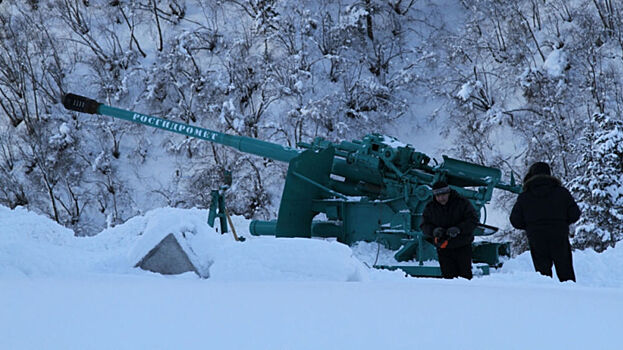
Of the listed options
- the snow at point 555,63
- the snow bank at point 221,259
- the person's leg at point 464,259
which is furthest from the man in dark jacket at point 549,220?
the snow at point 555,63

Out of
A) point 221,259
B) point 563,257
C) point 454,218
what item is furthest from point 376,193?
point 221,259

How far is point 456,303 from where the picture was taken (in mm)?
2910

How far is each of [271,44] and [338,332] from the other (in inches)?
703

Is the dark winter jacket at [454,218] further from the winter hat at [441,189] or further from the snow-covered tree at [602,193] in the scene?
the snow-covered tree at [602,193]

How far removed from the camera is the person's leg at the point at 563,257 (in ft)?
19.3

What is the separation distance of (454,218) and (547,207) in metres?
0.84

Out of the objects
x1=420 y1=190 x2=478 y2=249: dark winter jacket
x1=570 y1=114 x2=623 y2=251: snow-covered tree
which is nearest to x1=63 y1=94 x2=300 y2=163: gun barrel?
x1=420 y1=190 x2=478 y2=249: dark winter jacket

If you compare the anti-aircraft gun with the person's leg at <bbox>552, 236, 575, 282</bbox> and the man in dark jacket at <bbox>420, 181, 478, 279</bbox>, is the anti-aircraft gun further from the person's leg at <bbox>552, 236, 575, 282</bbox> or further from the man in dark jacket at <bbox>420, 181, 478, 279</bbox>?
the person's leg at <bbox>552, 236, 575, 282</bbox>

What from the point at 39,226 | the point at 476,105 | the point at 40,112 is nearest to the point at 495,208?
the point at 476,105

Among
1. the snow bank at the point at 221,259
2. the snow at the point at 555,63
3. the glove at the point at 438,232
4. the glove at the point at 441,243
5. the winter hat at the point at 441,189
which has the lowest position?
the snow bank at the point at 221,259

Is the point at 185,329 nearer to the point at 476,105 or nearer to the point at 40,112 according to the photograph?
the point at 476,105

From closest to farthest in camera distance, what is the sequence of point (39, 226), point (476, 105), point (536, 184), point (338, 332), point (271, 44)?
point (338, 332)
point (536, 184)
point (39, 226)
point (476, 105)
point (271, 44)

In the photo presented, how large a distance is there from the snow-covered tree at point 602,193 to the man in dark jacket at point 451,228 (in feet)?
21.2

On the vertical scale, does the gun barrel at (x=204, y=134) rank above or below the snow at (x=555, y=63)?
below
